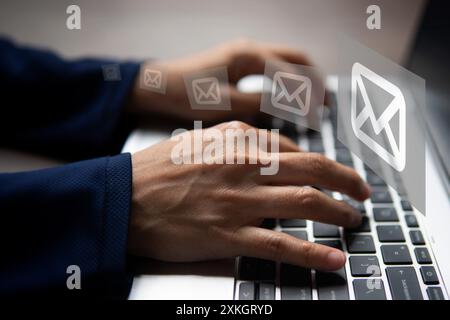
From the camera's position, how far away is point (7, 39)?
0.73m

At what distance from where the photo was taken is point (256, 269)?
17.8 inches

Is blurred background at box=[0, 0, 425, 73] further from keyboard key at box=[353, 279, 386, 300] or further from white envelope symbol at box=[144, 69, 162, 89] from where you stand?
keyboard key at box=[353, 279, 386, 300]

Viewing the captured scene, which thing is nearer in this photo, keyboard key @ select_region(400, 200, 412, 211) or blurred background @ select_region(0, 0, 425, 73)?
keyboard key @ select_region(400, 200, 412, 211)

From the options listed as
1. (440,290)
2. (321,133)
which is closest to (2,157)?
(321,133)

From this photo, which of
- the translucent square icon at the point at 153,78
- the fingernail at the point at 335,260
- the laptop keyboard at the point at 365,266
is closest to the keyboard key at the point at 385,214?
the laptop keyboard at the point at 365,266

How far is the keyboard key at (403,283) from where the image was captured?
A: 16.3 inches

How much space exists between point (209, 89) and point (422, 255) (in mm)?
392

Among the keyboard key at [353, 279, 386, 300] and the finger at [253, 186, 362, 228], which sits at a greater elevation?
the finger at [253, 186, 362, 228]

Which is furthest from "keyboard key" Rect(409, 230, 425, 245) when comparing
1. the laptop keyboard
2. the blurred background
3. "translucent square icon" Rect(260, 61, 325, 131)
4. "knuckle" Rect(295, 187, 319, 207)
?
the blurred background

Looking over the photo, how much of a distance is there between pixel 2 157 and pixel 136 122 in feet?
0.67

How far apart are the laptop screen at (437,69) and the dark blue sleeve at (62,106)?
1.48 feet

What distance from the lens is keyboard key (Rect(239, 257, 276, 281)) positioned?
44 centimetres

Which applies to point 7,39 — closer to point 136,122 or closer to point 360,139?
point 136,122

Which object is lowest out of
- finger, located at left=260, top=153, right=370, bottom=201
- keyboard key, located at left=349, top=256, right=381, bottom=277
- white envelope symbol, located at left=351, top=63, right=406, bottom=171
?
keyboard key, located at left=349, top=256, right=381, bottom=277
